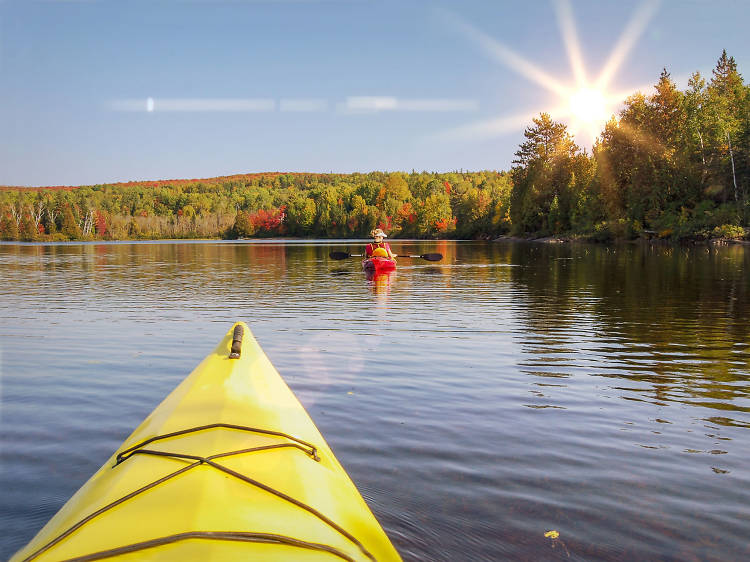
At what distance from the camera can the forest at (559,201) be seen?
54594 mm

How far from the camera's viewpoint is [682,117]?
60.8m

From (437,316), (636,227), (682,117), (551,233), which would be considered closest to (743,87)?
(682,117)

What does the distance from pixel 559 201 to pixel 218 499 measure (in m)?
82.8

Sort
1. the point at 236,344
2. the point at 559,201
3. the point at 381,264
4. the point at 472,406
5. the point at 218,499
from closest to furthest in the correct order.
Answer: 1. the point at 218,499
2. the point at 236,344
3. the point at 472,406
4. the point at 381,264
5. the point at 559,201

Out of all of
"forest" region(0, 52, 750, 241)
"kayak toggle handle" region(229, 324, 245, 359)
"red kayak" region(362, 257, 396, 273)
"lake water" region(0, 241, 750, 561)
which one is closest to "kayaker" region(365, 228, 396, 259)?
"red kayak" region(362, 257, 396, 273)

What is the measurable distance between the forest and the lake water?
4495cm

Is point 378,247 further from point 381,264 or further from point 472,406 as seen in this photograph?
point 472,406

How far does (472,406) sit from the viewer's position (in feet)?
22.9

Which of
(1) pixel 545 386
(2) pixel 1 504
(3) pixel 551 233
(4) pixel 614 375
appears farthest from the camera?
(3) pixel 551 233

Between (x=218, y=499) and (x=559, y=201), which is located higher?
(x=559, y=201)

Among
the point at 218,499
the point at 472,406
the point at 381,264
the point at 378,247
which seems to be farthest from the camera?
the point at 378,247

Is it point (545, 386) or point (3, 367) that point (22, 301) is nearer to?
point (3, 367)

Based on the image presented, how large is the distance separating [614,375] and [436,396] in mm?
2986

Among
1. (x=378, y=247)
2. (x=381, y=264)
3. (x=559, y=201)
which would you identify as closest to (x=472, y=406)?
(x=381, y=264)
